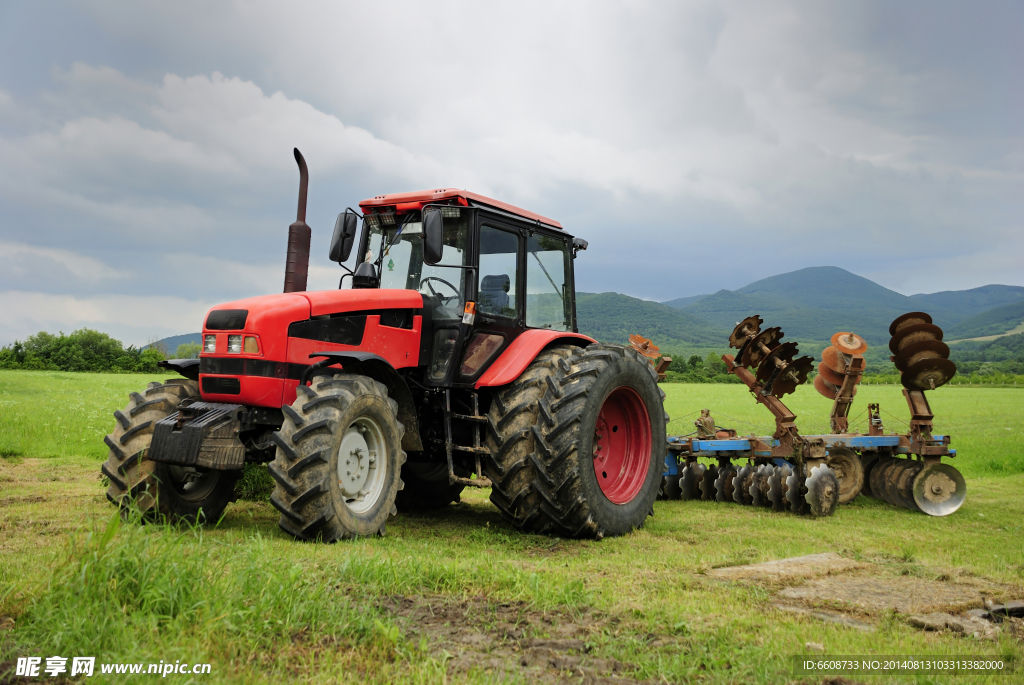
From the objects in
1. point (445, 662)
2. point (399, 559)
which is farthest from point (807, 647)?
point (399, 559)

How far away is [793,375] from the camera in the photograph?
27.8ft

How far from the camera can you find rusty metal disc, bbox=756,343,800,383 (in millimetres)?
8297

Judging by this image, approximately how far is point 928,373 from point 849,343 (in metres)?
0.94

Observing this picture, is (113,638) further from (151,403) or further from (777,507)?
(777,507)

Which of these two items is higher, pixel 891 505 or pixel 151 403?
pixel 151 403

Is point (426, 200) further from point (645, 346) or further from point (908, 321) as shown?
point (908, 321)

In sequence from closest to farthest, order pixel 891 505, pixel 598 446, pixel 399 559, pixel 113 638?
pixel 113 638
pixel 399 559
pixel 598 446
pixel 891 505

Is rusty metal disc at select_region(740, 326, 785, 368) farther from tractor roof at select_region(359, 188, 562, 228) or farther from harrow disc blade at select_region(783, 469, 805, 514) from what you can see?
tractor roof at select_region(359, 188, 562, 228)

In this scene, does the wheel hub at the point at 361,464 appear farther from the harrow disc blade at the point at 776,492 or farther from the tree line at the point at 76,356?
the tree line at the point at 76,356

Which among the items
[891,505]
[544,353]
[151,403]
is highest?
[544,353]

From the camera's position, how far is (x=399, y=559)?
3898mm

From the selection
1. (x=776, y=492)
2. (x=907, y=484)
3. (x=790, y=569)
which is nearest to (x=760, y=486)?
(x=776, y=492)

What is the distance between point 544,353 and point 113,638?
166 inches

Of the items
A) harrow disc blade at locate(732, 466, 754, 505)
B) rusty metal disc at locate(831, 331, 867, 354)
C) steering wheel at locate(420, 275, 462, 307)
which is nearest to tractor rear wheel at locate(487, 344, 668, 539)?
steering wheel at locate(420, 275, 462, 307)
